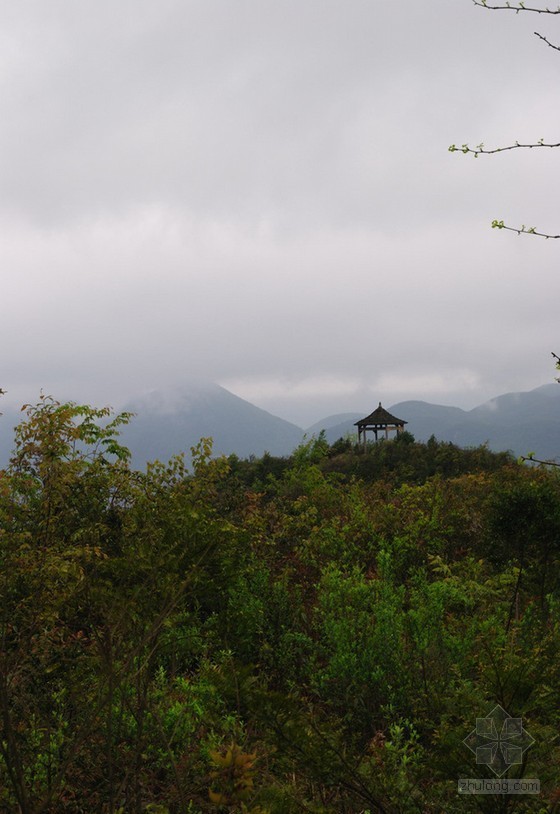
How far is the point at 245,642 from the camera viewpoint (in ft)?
21.2

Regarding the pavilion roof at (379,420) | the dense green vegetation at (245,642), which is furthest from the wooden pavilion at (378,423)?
the dense green vegetation at (245,642)

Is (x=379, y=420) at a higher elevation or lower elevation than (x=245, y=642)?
higher

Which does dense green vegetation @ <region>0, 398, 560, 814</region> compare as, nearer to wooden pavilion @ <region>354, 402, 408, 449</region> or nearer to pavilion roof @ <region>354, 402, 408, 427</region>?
wooden pavilion @ <region>354, 402, 408, 449</region>

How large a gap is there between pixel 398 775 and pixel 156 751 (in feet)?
6.30

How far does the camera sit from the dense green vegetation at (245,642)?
2.54 m

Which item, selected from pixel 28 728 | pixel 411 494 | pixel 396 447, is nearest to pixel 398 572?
pixel 411 494

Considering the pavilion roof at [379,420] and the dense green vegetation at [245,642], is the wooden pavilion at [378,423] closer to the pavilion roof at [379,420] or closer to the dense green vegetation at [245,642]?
the pavilion roof at [379,420]

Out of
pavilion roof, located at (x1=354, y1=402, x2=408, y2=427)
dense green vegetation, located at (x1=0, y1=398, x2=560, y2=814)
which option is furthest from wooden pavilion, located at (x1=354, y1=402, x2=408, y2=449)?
dense green vegetation, located at (x1=0, y1=398, x2=560, y2=814)

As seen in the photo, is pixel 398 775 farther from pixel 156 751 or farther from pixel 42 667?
pixel 42 667

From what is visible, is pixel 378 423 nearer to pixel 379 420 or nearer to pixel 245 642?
pixel 379 420

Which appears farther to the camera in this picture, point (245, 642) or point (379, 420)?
point (379, 420)

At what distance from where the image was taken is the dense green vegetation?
100 inches

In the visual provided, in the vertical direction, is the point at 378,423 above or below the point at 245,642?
above

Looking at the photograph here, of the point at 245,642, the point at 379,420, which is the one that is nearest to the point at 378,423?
the point at 379,420
